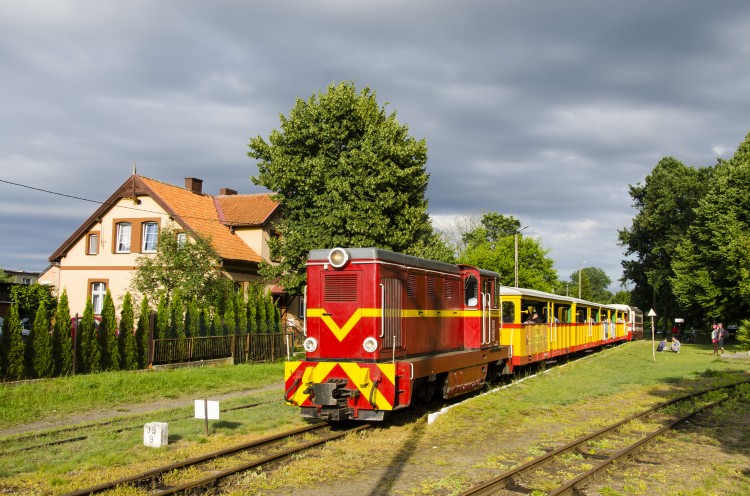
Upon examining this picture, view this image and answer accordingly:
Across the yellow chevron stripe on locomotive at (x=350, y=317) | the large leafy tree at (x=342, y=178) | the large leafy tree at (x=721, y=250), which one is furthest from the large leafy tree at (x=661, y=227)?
the yellow chevron stripe on locomotive at (x=350, y=317)

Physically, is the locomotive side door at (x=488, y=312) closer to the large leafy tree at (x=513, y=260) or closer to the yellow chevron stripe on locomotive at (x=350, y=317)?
the yellow chevron stripe on locomotive at (x=350, y=317)

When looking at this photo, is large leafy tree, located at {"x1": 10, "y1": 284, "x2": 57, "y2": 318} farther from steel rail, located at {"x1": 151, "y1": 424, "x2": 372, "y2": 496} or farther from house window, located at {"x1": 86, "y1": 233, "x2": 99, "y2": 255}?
steel rail, located at {"x1": 151, "y1": 424, "x2": 372, "y2": 496}

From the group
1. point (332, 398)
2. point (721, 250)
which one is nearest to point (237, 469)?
point (332, 398)

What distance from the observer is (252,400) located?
14.5m

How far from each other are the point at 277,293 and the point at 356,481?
24785 millimetres

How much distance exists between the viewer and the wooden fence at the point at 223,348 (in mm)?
20094

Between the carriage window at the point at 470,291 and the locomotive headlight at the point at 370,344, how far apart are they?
15.0 feet

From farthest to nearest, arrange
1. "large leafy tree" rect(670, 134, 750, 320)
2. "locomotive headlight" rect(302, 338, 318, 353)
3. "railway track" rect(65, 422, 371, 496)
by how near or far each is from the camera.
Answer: "large leafy tree" rect(670, 134, 750, 320)
"locomotive headlight" rect(302, 338, 318, 353)
"railway track" rect(65, 422, 371, 496)

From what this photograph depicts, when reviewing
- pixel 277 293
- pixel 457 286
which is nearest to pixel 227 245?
pixel 277 293

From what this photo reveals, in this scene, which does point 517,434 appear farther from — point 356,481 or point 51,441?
point 51,441

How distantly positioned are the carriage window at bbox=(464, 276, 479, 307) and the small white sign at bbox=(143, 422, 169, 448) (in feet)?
24.6

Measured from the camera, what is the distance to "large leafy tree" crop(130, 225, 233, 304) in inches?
922

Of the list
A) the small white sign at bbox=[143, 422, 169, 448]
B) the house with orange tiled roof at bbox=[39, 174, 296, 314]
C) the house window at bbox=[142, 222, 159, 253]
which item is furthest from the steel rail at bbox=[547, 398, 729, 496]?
the house window at bbox=[142, 222, 159, 253]

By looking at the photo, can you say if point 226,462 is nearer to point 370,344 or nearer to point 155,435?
point 155,435
